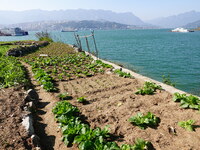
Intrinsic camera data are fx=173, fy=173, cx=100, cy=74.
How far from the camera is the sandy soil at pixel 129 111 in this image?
5000mm

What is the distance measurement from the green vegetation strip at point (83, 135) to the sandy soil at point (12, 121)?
120 centimetres

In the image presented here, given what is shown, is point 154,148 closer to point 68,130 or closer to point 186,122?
point 186,122

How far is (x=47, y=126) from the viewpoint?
6.22 metres

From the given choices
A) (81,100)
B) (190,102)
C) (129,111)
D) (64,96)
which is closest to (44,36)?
(64,96)

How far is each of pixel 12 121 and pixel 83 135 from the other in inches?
106

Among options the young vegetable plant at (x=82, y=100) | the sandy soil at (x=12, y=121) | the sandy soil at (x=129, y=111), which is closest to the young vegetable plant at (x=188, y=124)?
the sandy soil at (x=129, y=111)

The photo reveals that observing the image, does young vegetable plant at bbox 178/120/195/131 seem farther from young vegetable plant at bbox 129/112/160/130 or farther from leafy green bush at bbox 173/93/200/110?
leafy green bush at bbox 173/93/200/110

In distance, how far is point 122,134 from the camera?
5.35m

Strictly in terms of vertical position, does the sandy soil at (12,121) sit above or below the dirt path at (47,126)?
above

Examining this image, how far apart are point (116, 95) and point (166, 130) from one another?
340cm

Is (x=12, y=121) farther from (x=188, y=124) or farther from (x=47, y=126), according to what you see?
(x=188, y=124)

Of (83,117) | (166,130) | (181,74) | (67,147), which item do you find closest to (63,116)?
(83,117)

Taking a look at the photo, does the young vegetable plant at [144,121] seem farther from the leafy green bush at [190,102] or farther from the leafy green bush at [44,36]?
the leafy green bush at [44,36]

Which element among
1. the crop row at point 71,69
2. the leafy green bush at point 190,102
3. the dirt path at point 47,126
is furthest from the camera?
the crop row at point 71,69
